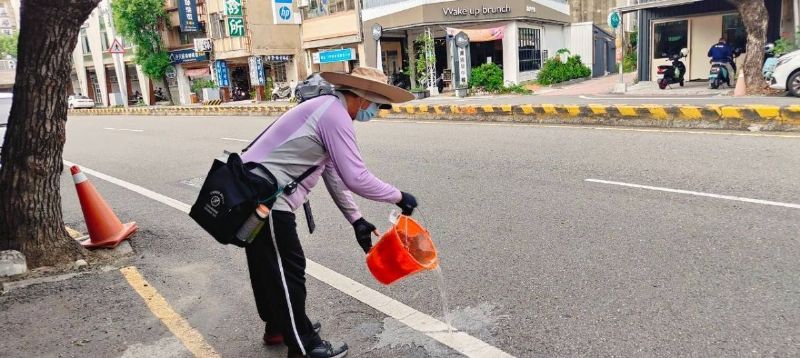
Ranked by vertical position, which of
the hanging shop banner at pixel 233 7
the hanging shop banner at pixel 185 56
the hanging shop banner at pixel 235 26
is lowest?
the hanging shop banner at pixel 185 56

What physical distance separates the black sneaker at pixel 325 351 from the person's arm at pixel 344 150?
869mm

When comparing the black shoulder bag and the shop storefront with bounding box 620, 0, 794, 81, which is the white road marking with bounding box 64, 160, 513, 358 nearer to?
the black shoulder bag

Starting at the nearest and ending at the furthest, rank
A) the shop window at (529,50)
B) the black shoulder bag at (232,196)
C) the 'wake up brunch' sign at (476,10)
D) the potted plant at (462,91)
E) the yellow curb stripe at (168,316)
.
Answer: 1. the black shoulder bag at (232,196)
2. the yellow curb stripe at (168,316)
3. the potted plant at (462,91)
4. the 'wake up brunch' sign at (476,10)
5. the shop window at (529,50)

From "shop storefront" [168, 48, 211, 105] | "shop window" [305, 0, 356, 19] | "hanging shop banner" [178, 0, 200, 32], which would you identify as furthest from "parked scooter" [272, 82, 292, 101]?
"hanging shop banner" [178, 0, 200, 32]

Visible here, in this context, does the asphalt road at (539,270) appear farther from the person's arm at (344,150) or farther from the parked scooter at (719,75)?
the parked scooter at (719,75)

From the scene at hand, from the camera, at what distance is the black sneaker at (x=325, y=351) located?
301 centimetres

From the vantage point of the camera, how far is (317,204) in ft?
21.6

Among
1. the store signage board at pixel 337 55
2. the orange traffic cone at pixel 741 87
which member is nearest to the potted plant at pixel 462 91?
the store signage board at pixel 337 55

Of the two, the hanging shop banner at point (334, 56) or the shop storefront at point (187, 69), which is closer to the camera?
the hanging shop banner at point (334, 56)

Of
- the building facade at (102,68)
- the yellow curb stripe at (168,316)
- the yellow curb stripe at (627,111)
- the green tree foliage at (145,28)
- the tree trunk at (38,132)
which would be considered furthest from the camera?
the building facade at (102,68)

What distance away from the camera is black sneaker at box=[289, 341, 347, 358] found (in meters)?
3.01

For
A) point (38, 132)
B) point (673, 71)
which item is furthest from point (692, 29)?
point (38, 132)

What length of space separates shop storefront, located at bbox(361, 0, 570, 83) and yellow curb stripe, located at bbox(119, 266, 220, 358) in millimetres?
20703

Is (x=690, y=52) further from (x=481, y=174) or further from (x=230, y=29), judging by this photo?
(x=230, y=29)
